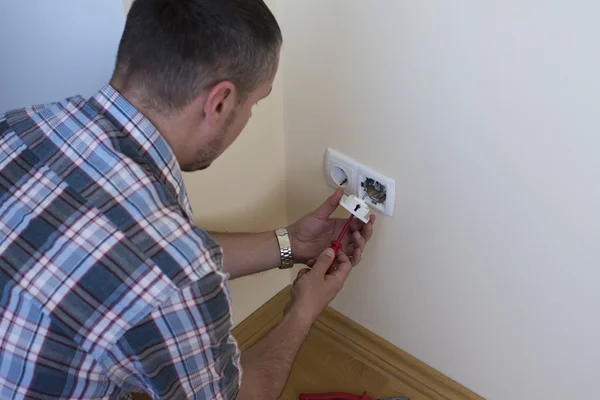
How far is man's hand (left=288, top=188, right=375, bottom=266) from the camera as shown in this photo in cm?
108

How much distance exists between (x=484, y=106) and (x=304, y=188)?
465 mm

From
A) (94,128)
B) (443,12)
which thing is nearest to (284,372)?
(94,128)

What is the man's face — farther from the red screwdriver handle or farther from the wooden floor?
the wooden floor

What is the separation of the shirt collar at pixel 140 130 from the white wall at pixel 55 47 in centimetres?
19

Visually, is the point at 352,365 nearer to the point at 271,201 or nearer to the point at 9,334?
the point at 271,201

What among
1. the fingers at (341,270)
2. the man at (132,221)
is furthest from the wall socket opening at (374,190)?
the man at (132,221)

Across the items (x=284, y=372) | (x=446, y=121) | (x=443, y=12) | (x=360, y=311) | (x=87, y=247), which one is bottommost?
(x=360, y=311)

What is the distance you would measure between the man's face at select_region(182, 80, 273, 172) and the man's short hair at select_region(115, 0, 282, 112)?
42 mm

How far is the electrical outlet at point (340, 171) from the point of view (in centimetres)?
108

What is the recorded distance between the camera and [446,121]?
897 millimetres

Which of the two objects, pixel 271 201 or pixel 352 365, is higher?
pixel 271 201

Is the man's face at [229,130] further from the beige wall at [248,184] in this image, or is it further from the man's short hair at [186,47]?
the beige wall at [248,184]

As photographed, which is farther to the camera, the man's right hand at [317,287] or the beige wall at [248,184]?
the beige wall at [248,184]

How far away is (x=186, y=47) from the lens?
697mm
